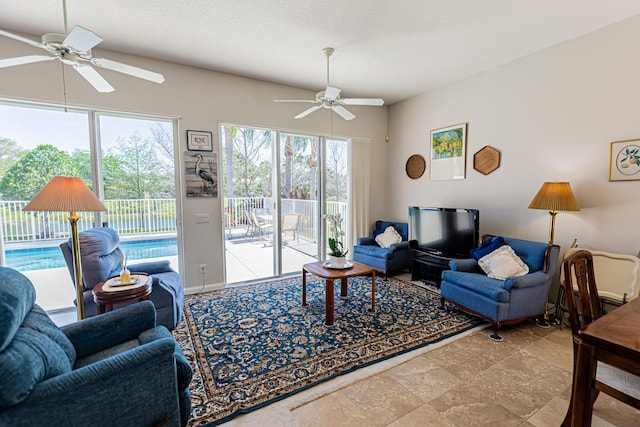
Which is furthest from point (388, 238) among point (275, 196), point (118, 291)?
point (118, 291)

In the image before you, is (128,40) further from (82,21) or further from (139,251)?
(139,251)

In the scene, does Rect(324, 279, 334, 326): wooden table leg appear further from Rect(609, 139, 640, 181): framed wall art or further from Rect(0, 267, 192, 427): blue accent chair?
Rect(609, 139, 640, 181): framed wall art

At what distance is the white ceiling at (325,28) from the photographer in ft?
7.90

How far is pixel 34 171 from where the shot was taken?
302 cm

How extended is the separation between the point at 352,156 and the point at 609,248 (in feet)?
11.1

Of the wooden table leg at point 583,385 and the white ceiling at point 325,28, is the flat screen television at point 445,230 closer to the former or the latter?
the white ceiling at point 325,28

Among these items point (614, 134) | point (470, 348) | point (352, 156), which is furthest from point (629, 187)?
point (352, 156)

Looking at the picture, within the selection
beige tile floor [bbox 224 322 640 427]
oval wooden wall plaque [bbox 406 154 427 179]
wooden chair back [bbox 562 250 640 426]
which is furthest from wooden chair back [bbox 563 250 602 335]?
oval wooden wall plaque [bbox 406 154 427 179]

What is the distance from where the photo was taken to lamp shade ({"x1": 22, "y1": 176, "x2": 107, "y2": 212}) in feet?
6.03

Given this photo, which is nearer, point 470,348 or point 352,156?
point 470,348

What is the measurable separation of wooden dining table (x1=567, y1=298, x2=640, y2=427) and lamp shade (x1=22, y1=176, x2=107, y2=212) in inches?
114

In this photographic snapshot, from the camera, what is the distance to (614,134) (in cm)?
273

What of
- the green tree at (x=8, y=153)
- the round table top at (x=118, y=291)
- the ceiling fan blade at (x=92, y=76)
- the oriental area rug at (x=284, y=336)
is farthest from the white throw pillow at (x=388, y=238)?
the green tree at (x=8, y=153)

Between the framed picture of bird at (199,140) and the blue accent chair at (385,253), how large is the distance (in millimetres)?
2742
